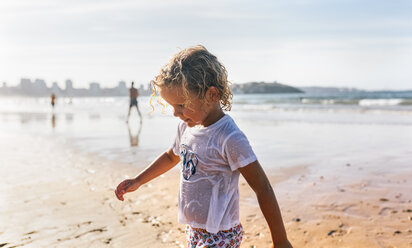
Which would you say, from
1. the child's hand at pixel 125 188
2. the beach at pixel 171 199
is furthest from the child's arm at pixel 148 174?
the beach at pixel 171 199

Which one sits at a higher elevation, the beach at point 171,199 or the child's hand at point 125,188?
the child's hand at point 125,188

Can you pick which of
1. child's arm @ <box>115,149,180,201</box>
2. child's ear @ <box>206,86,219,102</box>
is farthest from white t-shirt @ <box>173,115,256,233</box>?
child's arm @ <box>115,149,180,201</box>

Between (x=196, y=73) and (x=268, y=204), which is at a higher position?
(x=196, y=73)

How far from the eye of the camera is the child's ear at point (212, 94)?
168cm

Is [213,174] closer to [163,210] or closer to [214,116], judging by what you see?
[214,116]

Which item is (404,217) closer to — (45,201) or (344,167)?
(344,167)

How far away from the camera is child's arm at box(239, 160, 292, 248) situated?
1.58m

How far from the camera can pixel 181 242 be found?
3.27 metres

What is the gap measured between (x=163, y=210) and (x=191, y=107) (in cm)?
268

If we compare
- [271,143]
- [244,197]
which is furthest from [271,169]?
[271,143]

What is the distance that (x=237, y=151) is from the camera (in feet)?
5.28

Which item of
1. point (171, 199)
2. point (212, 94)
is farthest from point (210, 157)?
point (171, 199)

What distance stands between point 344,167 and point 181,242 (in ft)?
13.2

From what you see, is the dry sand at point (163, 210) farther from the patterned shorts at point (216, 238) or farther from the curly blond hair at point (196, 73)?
the curly blond hair at point (196, 73)
